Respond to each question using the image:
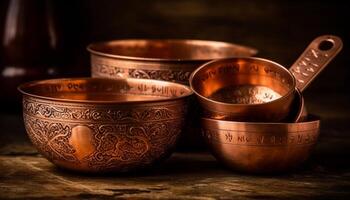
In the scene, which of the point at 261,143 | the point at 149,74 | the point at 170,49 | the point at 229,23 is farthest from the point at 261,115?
the point at 229,23

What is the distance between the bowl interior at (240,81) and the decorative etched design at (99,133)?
0.22 meters

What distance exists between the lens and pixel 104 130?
1674mm

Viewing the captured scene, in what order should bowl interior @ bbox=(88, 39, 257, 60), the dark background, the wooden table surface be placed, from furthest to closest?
the dark background → bowl interior @ bbox=(88, 39, 257, 60) → the wooden table surface

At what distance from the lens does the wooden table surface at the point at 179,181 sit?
1.63 meters

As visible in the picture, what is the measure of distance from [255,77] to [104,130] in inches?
16.9

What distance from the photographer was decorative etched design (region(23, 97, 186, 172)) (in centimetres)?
167

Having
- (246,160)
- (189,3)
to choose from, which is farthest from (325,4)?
(246,160)

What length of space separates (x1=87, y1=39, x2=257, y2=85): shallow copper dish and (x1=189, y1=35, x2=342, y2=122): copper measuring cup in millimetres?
47

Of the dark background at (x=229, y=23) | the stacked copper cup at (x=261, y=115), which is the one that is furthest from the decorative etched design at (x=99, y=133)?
the dark background at (x=229, y=23)

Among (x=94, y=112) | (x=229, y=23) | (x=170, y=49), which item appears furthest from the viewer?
(x=229, y=23)

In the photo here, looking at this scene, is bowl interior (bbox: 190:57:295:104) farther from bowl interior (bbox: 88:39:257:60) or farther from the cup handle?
bowl interior (bbox: 88:39:257:60)

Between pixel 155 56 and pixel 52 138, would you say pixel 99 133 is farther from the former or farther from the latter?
pixel 155 56

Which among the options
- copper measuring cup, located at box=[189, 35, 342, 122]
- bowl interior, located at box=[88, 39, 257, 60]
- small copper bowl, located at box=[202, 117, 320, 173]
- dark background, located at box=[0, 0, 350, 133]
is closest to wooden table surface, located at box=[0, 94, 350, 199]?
small copper bowl, located at box=[202, 117, 320, 173]

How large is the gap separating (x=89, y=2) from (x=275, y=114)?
42.3 inches
